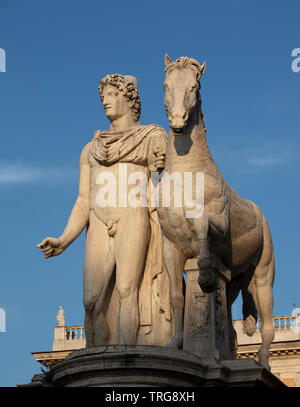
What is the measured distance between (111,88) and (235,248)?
3385 millimetres

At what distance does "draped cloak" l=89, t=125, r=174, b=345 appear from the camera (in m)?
13.3

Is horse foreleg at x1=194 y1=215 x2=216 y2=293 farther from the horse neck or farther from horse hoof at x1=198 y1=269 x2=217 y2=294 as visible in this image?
the horse neck

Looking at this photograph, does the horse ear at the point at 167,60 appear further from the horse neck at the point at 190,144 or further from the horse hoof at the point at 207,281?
the horse hoof at the point at 207,281

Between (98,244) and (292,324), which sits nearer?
(98,244)

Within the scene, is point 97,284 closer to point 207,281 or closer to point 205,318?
point 205,318

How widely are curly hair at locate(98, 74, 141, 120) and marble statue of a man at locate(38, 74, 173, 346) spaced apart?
364 mm

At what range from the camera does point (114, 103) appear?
14.4 meters

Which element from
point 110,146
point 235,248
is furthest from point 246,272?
point 110,146

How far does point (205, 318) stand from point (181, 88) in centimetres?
320

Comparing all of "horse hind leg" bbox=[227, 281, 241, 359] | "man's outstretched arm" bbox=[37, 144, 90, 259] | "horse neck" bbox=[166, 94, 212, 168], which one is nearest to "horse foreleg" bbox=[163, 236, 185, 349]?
"horse hind leg" bbox=[227, 281, 241, 359]

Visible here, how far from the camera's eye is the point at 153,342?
1322cm

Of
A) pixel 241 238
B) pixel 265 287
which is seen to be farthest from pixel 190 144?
pixel 265 287
